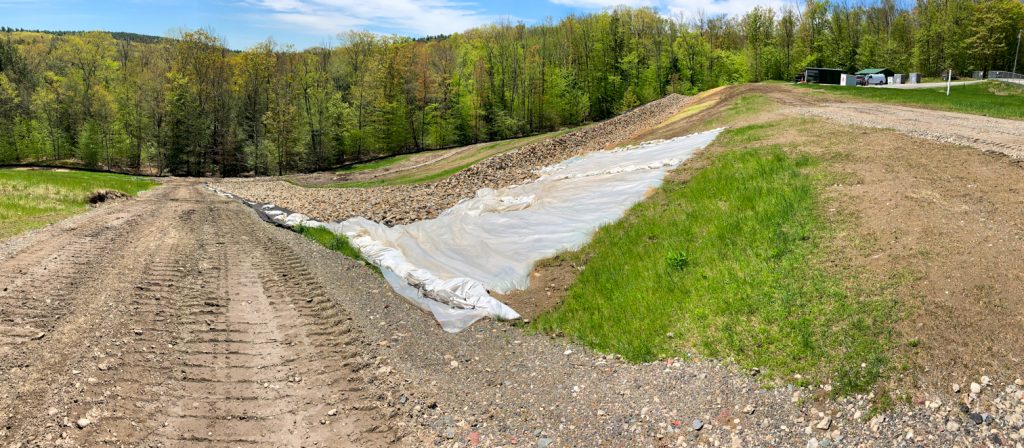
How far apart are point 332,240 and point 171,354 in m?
7.51

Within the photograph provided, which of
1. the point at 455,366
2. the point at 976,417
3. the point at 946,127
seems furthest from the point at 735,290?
the point at 946,127

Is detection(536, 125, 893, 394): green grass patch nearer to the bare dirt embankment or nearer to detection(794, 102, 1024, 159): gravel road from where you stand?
the bare dirt embankment

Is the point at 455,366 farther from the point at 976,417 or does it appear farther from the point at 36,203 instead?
the point at 36,203

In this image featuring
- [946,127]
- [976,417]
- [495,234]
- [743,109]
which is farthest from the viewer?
[743,109]

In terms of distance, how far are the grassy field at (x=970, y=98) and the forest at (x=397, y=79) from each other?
38.6 meters

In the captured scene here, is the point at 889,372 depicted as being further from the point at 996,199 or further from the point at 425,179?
the point at 425,179

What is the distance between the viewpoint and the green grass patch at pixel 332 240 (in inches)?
516

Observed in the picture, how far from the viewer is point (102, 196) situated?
24.8m

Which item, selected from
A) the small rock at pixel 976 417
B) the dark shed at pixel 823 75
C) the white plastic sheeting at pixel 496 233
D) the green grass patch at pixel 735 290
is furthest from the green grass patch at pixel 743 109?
the dark shed at pixel 823 75

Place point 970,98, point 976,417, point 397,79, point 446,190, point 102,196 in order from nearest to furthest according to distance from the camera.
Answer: point 976,417
point 446,190
point 102,196
point 970,98
point 397,79

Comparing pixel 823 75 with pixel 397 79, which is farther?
pixel 397 79

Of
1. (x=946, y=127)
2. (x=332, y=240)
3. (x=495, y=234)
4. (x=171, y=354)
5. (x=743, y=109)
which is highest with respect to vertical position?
(x=743, y=109)

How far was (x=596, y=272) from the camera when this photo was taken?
9.21m

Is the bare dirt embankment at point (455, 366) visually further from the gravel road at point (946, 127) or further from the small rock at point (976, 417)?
the gravel road at point (946, 127)
